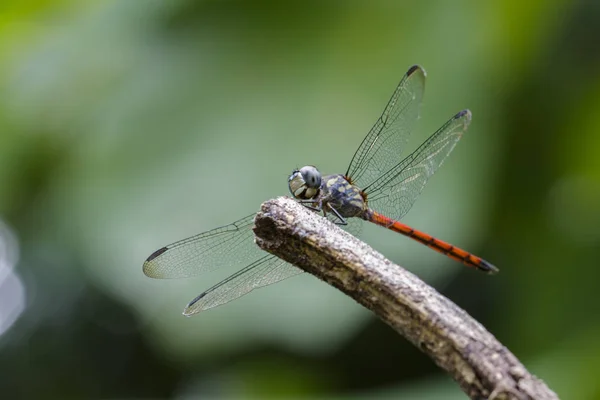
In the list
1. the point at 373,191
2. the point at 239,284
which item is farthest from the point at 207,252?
the point at 373,191

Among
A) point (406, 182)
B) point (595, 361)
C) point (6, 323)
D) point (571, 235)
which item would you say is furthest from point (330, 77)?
point (6, 323)

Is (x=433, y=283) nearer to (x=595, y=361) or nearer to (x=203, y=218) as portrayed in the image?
(x=595, y=361)

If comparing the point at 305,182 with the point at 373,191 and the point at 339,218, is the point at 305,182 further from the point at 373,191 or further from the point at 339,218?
the point at 373,191

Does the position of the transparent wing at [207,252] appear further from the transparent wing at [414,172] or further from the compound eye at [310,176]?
the transparent wing at [414,172]

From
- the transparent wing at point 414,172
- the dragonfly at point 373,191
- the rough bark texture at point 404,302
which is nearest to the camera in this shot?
the rough bark texture at point 404,302

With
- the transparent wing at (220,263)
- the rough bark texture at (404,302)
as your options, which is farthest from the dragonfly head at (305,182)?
the rough bark texture at (404,302)

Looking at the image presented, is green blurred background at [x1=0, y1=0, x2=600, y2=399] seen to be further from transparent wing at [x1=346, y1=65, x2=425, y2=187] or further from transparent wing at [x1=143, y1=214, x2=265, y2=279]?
transparent wing at [x1=143, y1=214, x2=265, y2=279]
